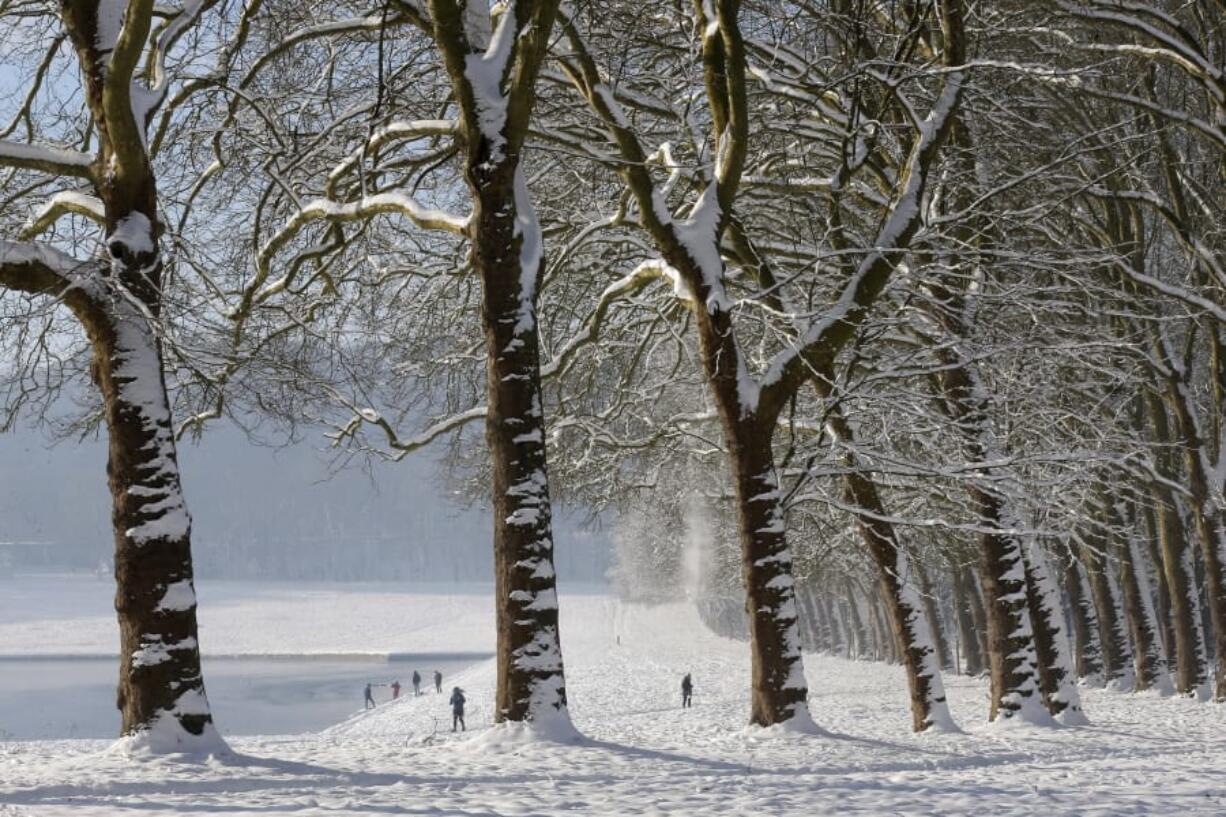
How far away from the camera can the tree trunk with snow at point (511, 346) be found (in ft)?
33.8

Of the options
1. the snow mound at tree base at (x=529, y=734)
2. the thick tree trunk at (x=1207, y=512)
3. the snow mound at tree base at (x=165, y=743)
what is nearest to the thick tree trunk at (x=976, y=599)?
the thick tree trunk at (x=1207, y=512)

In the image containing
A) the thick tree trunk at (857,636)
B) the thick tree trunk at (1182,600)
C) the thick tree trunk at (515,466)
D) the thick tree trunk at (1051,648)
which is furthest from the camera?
the thick tree trunk at (857,636)

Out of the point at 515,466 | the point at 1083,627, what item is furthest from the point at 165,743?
the point at 1083,627

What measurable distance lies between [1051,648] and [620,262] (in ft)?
24.6

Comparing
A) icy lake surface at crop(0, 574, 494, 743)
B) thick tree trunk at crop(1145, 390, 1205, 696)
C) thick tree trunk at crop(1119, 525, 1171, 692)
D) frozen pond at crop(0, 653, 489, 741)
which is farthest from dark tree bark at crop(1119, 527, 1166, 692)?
icy lake surface at crop(0, 574, 494, 743)

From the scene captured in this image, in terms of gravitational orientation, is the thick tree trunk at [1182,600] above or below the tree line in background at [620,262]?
below

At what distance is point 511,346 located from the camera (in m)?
10.6

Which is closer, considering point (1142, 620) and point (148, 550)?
point (148, 550)

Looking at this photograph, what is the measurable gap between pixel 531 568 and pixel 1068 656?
31.6 ft

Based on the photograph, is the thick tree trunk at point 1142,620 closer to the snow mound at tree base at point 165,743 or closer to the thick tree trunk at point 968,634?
the thick tree trunk at point 968,634

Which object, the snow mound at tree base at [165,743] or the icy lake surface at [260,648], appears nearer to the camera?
the snow mound at tree base at [165,743]

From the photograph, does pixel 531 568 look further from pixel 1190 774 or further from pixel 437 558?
pixel 437 558

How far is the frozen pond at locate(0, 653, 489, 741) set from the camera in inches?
1453

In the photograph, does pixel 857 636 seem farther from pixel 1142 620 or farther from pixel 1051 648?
pixel 1051 648
